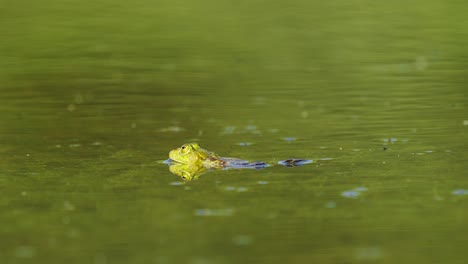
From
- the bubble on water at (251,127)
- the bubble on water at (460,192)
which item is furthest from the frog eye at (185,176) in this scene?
the bubble on water at (251,127)

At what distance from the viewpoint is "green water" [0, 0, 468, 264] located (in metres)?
9.88

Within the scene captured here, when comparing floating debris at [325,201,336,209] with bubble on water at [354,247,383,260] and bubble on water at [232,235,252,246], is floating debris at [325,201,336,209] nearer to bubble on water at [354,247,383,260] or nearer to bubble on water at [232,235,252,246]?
bubble on water at [232,235,252,246]

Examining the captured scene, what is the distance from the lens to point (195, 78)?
74.5 ft

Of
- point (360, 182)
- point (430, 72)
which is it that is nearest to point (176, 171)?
point (360, 182)

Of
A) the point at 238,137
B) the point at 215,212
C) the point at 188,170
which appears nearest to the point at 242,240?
the point at 215,212

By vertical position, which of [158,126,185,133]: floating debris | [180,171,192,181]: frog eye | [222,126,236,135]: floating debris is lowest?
[222,126,236,135]: floating debris

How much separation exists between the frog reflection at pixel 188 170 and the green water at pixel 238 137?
0.18 metres

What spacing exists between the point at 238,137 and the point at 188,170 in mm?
2643

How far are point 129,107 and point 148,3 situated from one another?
61.6 feet

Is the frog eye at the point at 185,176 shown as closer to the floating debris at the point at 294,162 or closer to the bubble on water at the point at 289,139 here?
the floating debris at the point at 294,162

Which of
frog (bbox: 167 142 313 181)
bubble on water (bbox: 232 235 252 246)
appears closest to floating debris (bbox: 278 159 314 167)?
frog (bbox: 167 142 313 181)

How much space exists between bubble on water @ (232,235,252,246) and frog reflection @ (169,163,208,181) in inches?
114

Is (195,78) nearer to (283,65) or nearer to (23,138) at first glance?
(283,65)

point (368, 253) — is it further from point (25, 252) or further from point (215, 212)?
point (25, 252)
